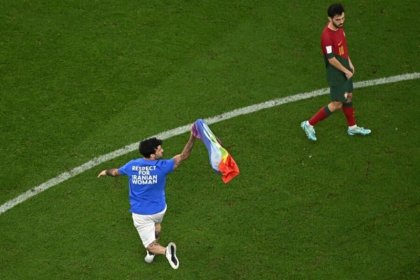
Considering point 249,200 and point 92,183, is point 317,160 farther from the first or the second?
point 92,183

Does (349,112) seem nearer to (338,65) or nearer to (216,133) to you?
(338,65)

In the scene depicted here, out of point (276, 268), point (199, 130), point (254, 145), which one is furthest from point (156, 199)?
point (254, 145)

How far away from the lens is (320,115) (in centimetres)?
1176

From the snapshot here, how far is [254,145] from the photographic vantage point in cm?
1187

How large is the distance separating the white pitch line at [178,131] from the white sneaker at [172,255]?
2.21 meters

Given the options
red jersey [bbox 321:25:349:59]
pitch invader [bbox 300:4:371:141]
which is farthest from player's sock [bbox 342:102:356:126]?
red jersey [bbox 321:25:349:59]

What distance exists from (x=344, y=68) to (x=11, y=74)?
535cm

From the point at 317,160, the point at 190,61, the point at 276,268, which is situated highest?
the point at 190,61

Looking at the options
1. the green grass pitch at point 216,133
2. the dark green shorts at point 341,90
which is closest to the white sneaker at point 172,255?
the green grass pitch at point 216,133

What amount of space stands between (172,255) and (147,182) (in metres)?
1.06

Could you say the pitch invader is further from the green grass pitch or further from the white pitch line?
the white pitch line

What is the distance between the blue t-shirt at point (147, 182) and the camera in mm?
9484

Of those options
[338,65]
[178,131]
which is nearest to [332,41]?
[338,65]

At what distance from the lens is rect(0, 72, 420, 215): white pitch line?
11231 millimetres
